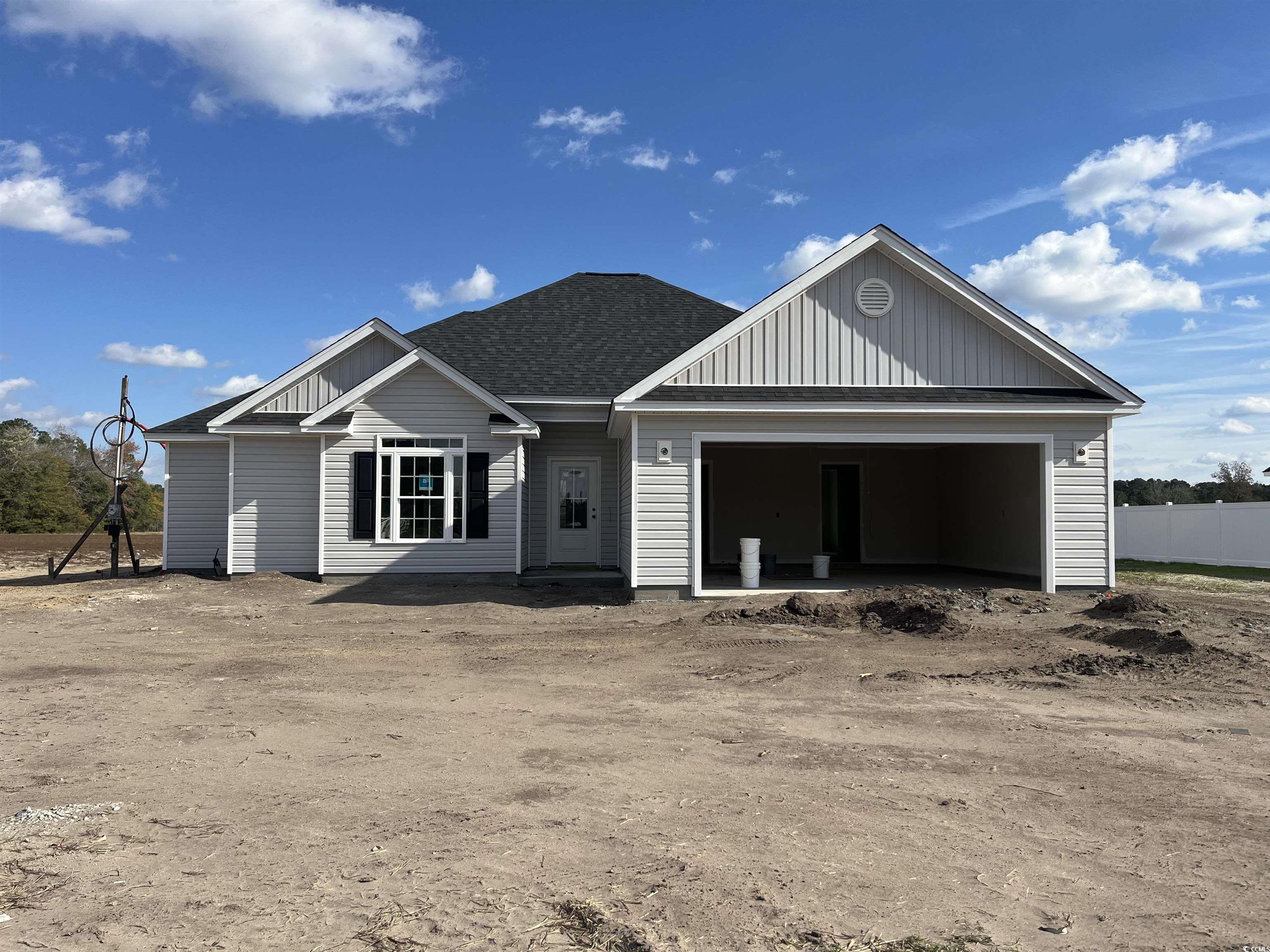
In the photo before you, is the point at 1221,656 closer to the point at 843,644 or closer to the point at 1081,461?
the point at 843,644

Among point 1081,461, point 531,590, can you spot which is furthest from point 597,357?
point 1081,461

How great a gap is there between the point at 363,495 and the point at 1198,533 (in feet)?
65.7

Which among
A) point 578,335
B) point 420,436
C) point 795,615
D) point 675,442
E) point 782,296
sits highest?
point 578,335

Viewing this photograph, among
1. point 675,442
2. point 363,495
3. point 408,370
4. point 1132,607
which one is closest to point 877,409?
point 675,442

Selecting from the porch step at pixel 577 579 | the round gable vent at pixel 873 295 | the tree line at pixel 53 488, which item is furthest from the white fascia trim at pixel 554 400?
the tree line at pixel 53 488

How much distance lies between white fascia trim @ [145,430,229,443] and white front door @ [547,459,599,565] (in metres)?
6.56

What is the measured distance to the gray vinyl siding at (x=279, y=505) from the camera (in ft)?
51.5

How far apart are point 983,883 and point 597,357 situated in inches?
599

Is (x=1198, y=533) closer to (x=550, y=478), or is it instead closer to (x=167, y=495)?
(x=550, y=478)

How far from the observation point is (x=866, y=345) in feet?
43.4

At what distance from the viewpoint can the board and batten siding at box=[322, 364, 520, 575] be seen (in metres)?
15.1

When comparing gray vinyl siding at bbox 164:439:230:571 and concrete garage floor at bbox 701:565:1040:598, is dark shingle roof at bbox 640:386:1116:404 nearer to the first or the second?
concrete garage floor at bbox 701:565:1040:598

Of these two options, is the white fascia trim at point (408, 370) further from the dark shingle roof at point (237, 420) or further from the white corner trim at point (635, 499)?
the white corner trim at point (635, 499)

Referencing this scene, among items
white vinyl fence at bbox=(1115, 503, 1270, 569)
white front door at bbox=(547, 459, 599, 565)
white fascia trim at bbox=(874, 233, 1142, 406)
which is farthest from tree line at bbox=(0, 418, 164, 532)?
white vinyl fence at bbox=(1115, 503, 1270, 569)
